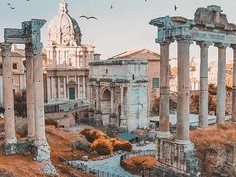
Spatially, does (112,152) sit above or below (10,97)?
below

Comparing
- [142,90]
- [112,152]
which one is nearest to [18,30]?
Result: [112,152]

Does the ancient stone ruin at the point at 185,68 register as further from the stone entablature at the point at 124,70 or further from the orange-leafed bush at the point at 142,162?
the stone entablature at the point at 124,70

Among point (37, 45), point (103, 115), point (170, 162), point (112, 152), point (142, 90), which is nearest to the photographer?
point (170, 162)

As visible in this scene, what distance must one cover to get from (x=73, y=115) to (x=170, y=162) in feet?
92.1

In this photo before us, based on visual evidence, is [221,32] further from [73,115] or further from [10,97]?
[73,115]

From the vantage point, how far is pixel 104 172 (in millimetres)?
21016

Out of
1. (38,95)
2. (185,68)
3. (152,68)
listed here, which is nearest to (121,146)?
(38,95)

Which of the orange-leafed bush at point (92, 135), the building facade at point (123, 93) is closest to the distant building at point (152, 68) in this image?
the building facade at point (123, 93)

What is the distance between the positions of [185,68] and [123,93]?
23.1 metres

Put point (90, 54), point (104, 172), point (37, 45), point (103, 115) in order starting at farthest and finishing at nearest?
point (90, 54), point (103, 115), point (104, 172), point (37, 45)

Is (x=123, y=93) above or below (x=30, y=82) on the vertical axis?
below

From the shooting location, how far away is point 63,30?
189 ft

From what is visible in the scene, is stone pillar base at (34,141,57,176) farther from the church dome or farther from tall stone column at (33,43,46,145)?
the church dome

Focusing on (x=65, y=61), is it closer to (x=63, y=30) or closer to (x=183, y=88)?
(x=63, y=30)
